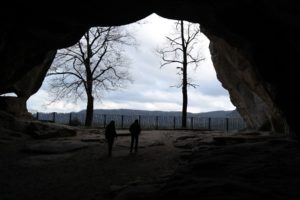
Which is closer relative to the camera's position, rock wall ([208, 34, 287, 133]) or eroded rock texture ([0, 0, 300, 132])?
eroded rock texture ([0, 0, 300, 132])

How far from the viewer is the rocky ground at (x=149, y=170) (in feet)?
31.6

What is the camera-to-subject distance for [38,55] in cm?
2238

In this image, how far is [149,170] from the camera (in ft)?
48.7

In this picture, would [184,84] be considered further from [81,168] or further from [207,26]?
[81,168]

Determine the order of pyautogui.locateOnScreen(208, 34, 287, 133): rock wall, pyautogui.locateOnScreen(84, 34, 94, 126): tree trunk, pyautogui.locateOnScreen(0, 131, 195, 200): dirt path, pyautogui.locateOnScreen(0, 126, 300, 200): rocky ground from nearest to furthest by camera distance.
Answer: pyautogui.locateOnScreen(0, 126, 300, 200): rocky ground
pyautogui.locateOnScreen(0, 131, 195, 200): dirt path
pyautogui.locateOnScreen(208, 34, 287, 133): rock wall
pyautogui.locateOnScreen(84, 34, 94, 126): tree trunk

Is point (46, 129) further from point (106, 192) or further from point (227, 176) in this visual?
point (227, 176)

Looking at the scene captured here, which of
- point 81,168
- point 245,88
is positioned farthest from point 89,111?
point 81,168

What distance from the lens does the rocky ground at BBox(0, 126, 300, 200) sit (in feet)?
31.6

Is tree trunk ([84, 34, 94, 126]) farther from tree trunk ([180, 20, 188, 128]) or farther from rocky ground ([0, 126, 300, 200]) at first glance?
rocky ground ([0, 126, 300, 200])

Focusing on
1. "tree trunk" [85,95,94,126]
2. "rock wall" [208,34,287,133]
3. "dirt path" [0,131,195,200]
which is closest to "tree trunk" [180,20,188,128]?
"rock wall" [208,34,287,133]

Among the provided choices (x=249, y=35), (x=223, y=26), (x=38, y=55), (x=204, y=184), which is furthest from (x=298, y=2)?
(x=38, y=55)

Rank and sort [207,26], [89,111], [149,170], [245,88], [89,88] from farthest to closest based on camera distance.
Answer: [89,88] → [89,111] → [245,88] → [207,26] → [149,170]

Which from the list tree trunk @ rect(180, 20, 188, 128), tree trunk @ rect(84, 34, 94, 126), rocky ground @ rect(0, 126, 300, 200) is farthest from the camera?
tree trunk @ rect(84, 34, 94, 126)

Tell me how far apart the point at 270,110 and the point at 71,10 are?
13454 mm
